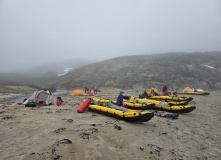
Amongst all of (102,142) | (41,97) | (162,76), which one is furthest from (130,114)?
(162,76)

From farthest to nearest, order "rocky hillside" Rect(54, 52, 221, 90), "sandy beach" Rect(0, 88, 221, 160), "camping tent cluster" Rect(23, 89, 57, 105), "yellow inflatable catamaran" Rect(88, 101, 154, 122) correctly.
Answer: "rocky hillside" Rect(54, 52, 221, 90) → "camping tent cluster" Rect(23, 89, 57, 105) → "yellow inflatable catamaran" Rect(88, 101, 154, 122) → "sandy beach" Rect(0, 88, 221, 160)

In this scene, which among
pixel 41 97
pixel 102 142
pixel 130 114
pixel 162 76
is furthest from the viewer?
pixel 162 76

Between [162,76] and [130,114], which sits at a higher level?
[130,114]

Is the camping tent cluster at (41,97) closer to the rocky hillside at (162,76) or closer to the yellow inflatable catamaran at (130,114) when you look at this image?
the yellow inflatable catamaran at (130,114)

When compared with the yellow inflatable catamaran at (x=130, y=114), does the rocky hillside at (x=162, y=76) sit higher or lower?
lower

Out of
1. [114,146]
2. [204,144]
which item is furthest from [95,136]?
[204,144]

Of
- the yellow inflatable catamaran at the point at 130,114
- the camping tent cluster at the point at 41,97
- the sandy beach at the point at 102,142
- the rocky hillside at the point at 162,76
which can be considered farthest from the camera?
the rocky hillside at the point at 162,76

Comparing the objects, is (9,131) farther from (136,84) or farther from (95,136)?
(136,84)

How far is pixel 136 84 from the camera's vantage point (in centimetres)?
3472

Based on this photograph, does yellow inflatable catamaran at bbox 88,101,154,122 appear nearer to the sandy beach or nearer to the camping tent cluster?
the sandy beach

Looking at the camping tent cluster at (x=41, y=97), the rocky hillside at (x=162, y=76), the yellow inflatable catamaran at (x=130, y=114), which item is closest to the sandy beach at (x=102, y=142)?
the yellow inflatable catamaran at (x=130, y=114)

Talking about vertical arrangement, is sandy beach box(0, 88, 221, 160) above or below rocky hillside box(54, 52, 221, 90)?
above

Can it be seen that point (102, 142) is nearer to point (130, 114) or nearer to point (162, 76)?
point (130, 114)

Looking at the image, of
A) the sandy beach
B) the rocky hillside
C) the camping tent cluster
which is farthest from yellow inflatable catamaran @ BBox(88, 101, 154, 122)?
the rocky hillside
